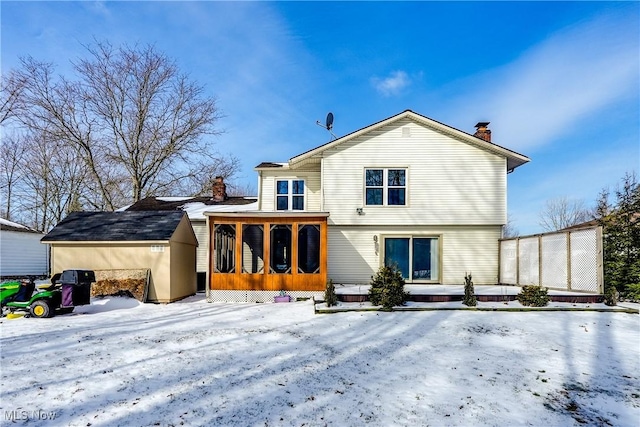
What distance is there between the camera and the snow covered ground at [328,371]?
152 inches

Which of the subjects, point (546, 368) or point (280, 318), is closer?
point (546, 368)

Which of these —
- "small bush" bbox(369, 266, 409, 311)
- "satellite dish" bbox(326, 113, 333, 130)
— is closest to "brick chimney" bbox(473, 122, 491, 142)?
"satellite dish" bbox(326, 113, 333, 130)

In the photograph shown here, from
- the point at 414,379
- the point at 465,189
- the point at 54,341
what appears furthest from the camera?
the point at 465,189

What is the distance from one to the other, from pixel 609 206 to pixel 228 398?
1251cm

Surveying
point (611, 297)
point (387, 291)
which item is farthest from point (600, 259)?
point (387, 291)

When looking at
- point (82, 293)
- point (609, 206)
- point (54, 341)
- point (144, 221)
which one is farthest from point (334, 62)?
point (54, 341)

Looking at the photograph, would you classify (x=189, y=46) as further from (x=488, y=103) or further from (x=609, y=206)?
(x=609, y=206)

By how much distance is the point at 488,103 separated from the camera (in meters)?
15.5

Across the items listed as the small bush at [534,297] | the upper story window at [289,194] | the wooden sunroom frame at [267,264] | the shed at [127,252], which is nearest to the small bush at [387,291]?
the wooden sunroom frame at [267,264]

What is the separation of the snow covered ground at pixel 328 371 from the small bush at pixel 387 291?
2.52 feet

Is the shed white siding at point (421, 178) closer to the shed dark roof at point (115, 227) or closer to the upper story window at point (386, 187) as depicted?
the upper story window at point (386, 187)

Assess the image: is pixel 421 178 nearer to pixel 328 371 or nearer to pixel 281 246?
pixel 281 246

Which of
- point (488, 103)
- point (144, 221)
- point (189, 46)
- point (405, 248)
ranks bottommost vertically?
point (405, 248)

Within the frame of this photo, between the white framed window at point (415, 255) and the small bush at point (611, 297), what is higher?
the white framed window at point (415, 255)
